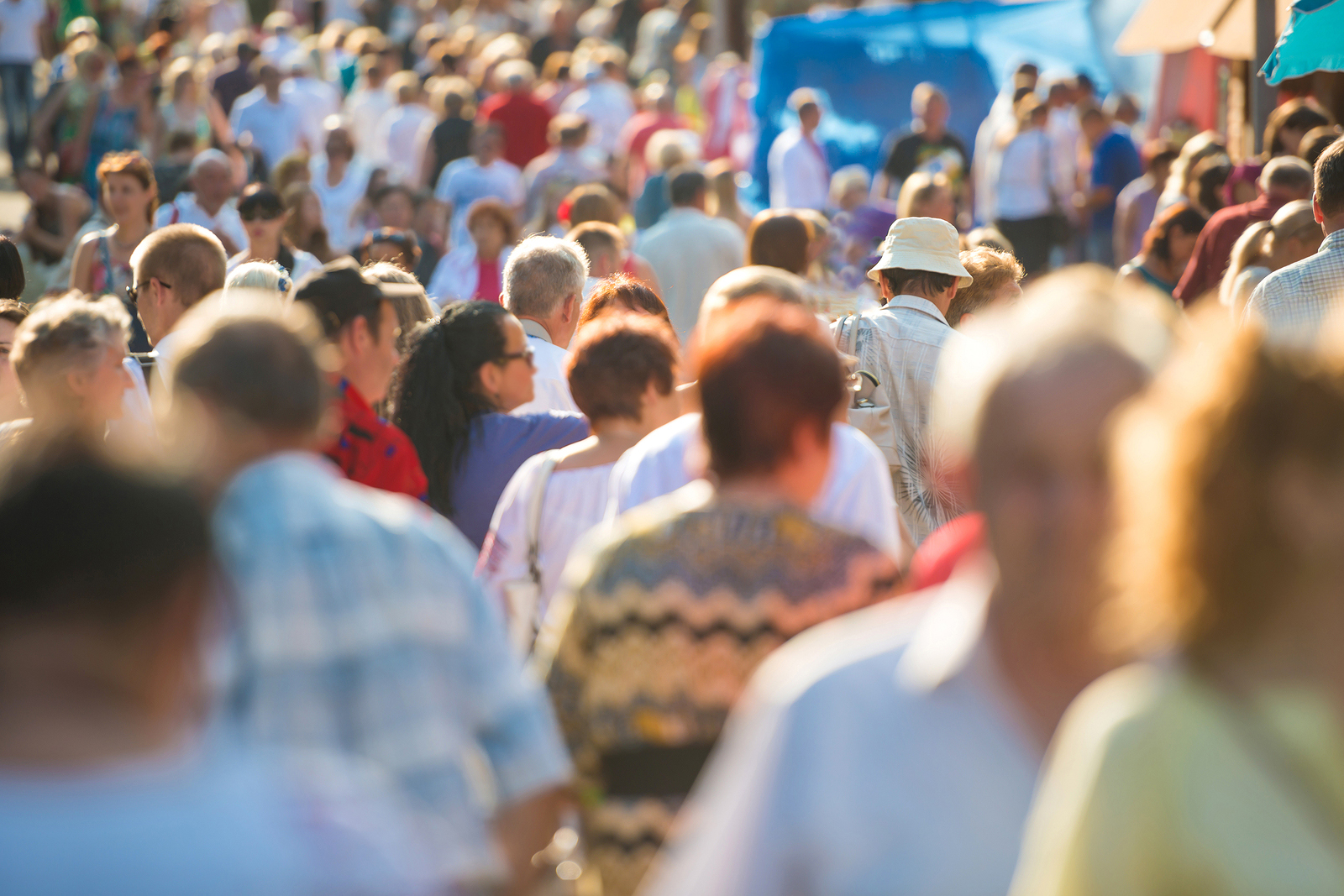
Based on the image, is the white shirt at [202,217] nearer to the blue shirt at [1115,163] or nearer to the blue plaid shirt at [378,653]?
the blue plaid shirt at [378,653]

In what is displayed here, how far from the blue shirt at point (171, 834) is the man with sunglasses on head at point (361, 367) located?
2.29m

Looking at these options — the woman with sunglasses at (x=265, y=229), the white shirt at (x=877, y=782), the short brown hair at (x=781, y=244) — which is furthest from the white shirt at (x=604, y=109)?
the white shirt at (x=877, y=782)

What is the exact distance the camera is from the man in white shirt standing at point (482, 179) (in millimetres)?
11930

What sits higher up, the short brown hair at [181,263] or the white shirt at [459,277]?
the short brown hair at [181,263]

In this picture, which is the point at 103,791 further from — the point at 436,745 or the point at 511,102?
the point at 511,102

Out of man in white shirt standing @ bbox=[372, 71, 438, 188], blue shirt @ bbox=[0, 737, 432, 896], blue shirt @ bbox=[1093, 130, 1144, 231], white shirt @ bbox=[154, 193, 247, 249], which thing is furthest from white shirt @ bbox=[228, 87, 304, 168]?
blue shirt @ bbox=[0, 737, 432, 896]

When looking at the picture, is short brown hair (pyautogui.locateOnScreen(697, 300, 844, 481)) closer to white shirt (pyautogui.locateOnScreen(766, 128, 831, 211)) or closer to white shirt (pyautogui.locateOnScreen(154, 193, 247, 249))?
white shirt (pyautogui.locateOnScreen(154, 193, 247, 249))

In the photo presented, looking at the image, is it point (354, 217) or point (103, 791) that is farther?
point (354, 217)

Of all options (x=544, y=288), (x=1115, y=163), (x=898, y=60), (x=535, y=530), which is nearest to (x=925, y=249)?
(x=544, y=288)

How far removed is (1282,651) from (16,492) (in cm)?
125

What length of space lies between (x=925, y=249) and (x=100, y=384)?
2.80 m

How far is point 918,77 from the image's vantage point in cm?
1612

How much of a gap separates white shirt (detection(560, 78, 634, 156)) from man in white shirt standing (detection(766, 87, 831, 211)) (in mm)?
1846

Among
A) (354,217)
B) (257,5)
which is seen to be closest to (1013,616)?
(354,217)
